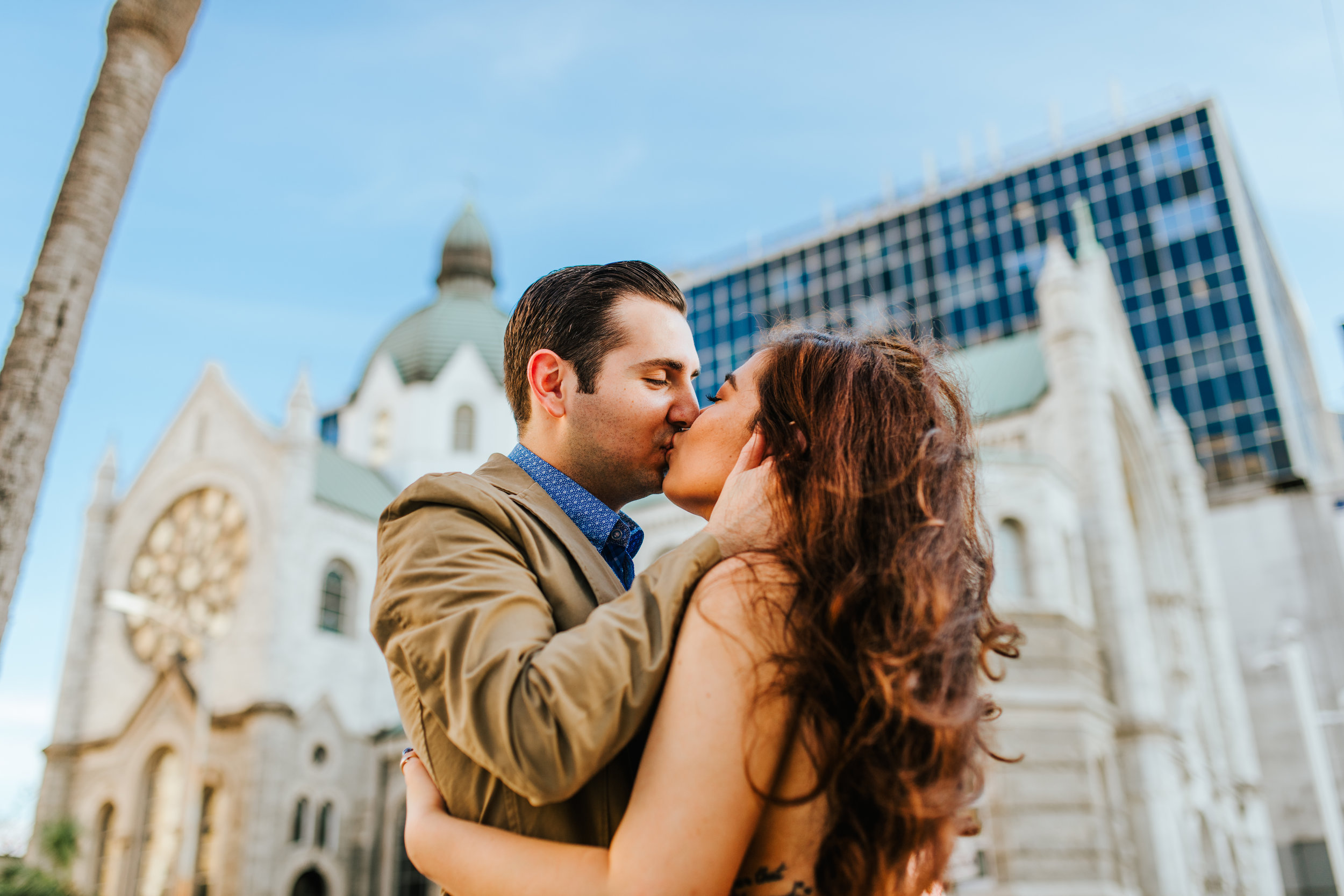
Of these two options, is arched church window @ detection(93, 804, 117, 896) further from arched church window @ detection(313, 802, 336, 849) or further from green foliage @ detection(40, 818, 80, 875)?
arched church window @ detection(313, 802, 336, 849)

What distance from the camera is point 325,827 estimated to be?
102ft

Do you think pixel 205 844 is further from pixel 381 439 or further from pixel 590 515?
pixel 590 515

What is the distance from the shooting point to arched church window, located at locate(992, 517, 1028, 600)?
24.5 m

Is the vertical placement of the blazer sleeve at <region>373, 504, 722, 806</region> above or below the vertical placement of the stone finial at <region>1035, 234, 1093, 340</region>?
below

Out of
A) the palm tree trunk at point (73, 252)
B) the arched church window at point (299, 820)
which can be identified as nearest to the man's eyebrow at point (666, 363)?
the palm tree trunk at point (73, 252)

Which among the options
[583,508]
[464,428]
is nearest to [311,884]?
[464,428]

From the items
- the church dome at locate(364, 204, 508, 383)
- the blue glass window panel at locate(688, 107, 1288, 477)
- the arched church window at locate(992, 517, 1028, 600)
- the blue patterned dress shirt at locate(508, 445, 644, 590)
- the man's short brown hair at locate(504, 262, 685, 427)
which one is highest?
the blue glass window panel at locate(688, 107, 1288, 477)

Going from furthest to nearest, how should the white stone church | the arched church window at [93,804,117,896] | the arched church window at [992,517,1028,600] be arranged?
the arched church window at [93,804,117,896]
the arched church window at [992,517,1028,600]
the white stone church

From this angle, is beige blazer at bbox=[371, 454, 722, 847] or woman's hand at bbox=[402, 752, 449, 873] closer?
beige blazer at bbox=[371, 454, 722, 847]

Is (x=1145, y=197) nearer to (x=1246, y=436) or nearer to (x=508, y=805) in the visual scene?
(x=1246, y=436)

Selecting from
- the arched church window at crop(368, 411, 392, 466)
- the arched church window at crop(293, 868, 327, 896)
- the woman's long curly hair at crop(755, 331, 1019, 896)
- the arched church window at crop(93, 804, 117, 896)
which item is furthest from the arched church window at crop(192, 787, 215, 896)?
the woman's long curly hair at crop(755, 331, 1019, 896)

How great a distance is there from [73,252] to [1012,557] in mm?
22093

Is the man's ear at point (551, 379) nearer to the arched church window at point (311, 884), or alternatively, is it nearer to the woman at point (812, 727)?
the woman at point (812, 727)

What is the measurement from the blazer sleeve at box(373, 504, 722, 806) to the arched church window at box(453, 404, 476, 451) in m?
39.1
